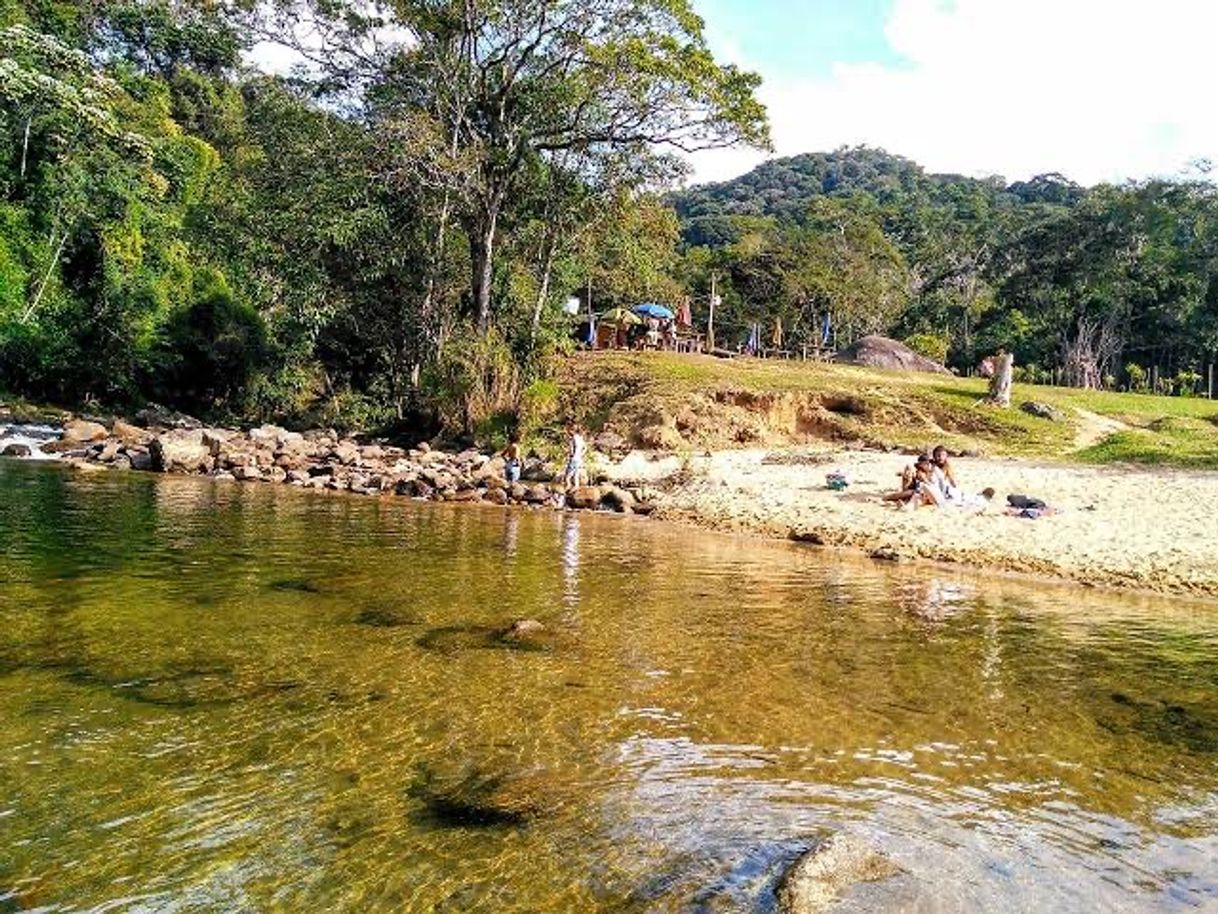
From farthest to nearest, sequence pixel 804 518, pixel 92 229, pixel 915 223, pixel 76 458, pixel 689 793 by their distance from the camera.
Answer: pixel 915 223 < pixel 92 229 < pixel 76 458 < pixel 804 518 < pixel 689 793

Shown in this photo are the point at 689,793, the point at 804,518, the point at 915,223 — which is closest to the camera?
the point at 689,793

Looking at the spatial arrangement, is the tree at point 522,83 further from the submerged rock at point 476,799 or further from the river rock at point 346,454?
the submerged rock at point 476,799

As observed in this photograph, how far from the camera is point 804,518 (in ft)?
62.6

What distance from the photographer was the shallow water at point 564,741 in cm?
452

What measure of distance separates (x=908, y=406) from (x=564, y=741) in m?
23.9

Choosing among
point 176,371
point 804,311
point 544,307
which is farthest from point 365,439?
point 804,311

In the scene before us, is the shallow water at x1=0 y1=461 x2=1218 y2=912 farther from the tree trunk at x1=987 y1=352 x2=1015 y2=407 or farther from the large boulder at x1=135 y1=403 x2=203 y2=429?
the large boulder at x1=135 y1=403 x2=203 y2=429

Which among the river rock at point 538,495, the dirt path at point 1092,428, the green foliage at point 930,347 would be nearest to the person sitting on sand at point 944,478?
the dirt path at point 1092,428

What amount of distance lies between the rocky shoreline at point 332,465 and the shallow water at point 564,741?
32.1 ft

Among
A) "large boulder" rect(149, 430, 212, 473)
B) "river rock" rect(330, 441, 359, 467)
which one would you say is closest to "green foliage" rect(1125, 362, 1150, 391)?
"river rock" rect(330, 441, 359, 467)

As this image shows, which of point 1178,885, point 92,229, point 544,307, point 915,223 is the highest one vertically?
point 915,223

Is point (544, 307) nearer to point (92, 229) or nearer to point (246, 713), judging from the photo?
point (92, 229)

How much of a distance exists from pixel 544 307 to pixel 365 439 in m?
7.77

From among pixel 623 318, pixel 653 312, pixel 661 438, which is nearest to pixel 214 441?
pixel 661 438
